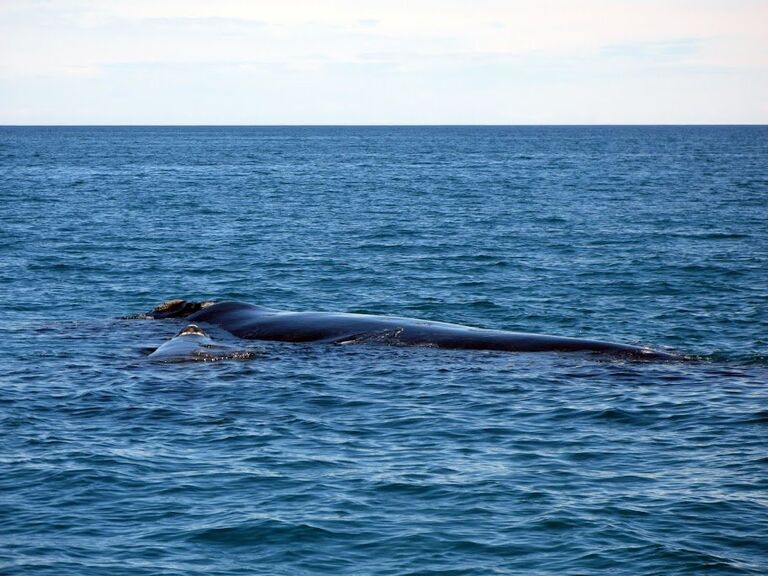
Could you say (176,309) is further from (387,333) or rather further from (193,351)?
(387,333)

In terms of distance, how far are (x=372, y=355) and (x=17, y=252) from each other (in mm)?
27046

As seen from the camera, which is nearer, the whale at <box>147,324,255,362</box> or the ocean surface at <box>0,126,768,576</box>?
the ocean surface at <box>0,126,768,576</box>

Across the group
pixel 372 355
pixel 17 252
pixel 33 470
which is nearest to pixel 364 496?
pixel 33 470

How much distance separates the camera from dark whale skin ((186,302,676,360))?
22406 millimetres

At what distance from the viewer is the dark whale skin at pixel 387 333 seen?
22.4m

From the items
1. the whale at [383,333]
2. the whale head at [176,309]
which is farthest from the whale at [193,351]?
the whale head at [176,309]

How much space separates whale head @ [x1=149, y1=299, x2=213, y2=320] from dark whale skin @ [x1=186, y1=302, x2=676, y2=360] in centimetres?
122

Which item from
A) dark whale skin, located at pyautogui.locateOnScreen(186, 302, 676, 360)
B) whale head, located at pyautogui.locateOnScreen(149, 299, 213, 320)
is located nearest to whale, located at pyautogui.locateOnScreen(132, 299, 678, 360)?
dark whale skin, located at pyautogui.locateOnScreen(186, 302, 676, 360)

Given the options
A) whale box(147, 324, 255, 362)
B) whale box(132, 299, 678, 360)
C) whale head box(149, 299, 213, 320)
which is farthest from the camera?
whale head box(149, 299, 213, 320)

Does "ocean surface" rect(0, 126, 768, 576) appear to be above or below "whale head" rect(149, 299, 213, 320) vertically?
below

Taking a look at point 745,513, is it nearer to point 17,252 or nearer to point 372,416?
point 372,416

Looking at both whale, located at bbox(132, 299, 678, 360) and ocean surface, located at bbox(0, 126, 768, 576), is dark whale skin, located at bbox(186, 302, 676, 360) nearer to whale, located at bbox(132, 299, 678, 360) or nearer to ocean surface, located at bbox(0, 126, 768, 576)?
whale, located at bbox(132, 299, 678, 360)

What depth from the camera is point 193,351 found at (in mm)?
22172

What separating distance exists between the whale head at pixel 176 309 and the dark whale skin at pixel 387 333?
3.99 feet
